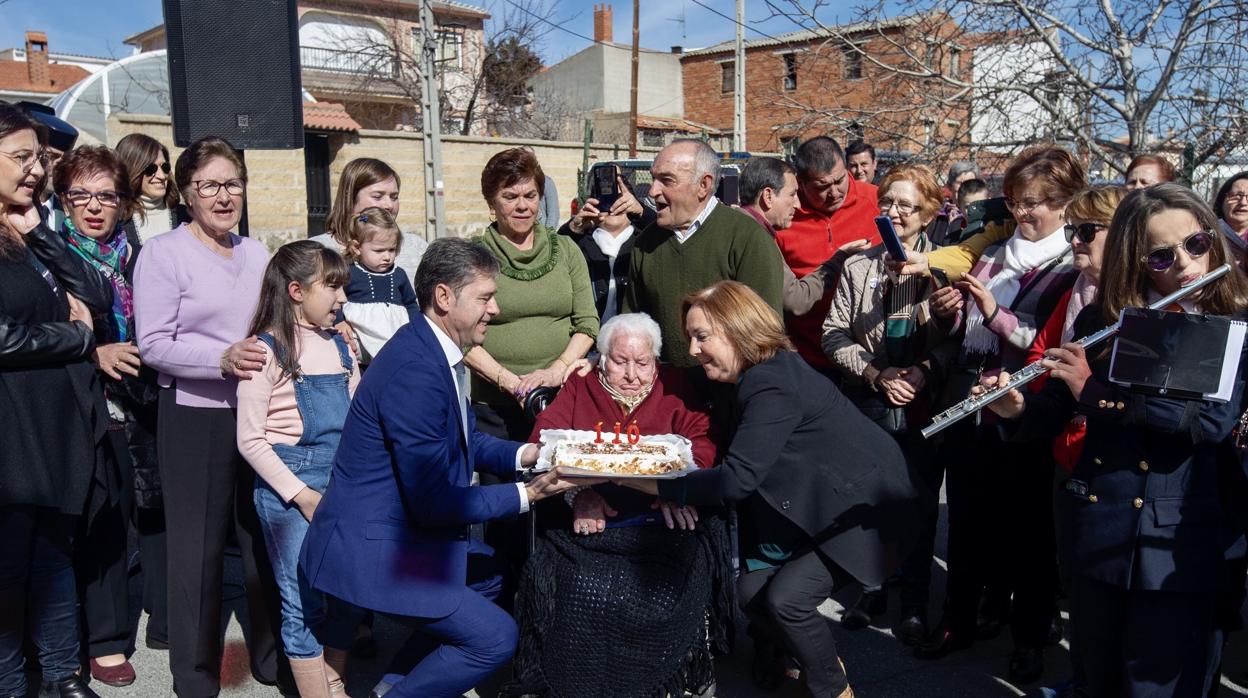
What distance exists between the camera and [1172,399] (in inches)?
96.4

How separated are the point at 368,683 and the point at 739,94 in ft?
54.6

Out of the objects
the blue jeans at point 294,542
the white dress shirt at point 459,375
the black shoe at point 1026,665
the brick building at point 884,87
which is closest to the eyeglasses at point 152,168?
the blue jeans at point 294,542

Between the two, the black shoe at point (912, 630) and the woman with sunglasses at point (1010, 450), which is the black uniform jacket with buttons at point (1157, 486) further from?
the black shoe at point (912, 630)

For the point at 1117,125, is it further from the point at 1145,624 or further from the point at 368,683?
the point at 368,683

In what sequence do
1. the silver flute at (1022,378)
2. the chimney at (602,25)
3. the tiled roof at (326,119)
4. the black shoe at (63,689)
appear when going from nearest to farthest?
the silver flute at (1022,378), the black shoe at (63,689), the tiled roof at (326,119), the chimney at (602,25)

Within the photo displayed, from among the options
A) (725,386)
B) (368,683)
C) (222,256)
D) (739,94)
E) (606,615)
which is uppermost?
(739,94)

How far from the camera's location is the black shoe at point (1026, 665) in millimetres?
3658

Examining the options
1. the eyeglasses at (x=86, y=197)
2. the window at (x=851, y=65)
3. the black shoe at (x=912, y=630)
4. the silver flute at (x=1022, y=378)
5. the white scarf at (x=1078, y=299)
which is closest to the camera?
the silver flute at (x=1022, y=378)

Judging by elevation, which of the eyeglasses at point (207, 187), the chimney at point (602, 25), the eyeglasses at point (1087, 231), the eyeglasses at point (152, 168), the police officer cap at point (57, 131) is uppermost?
the chimney at point (602, 25)

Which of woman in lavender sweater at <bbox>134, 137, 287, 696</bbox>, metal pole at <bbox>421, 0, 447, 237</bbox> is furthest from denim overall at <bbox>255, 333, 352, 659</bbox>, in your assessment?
metal pole at <bbox>421, 0, 447, 237</bbox>

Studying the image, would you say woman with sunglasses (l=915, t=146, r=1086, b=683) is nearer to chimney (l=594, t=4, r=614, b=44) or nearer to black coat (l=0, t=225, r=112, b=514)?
black coat (l=0, t=225, r=112, b=514)

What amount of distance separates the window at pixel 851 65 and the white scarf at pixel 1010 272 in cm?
503

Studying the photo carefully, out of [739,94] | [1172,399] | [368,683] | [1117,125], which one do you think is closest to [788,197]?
[1172,399]

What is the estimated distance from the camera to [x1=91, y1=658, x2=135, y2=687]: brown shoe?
376 centimetres
